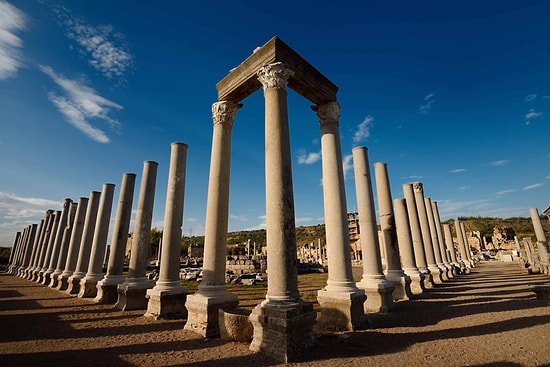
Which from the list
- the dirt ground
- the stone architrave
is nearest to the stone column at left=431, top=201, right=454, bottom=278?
the dirt ground

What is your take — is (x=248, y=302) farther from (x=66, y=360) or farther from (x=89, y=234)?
(x=89, y=234)

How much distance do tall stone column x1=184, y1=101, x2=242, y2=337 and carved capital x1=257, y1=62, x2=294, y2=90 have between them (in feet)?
8.86

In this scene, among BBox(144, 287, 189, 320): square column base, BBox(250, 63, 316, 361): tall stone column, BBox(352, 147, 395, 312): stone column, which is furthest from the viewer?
BBox(352, 147, 395, 312): stone column

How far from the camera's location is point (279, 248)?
7.43m

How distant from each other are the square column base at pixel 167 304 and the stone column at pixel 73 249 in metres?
15.7

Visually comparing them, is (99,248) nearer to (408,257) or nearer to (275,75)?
(275,75)

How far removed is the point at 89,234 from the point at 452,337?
75.2 ft

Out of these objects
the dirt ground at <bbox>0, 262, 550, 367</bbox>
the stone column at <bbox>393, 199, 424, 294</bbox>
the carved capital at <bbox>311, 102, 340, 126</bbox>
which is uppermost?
the carved capital at <bbox>311, 102, 340, 126</bbox>

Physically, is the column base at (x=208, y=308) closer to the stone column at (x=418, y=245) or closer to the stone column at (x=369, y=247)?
the stone column at (x=369, y=247)

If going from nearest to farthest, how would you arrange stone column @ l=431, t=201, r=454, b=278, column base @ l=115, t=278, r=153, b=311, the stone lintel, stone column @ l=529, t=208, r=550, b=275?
the stone lintel, column base @ l=115, t=278, r=153, b=311, stone column @ l=529, t=208, r=550, b=275, stone column @ l=431, t=201, r=454, b=278

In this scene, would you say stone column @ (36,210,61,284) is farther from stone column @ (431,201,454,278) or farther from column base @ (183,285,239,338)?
stone column @ (431,201,454,278)

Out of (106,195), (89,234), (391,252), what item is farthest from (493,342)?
(89,234)

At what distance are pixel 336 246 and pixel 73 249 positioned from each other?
23.5 meters

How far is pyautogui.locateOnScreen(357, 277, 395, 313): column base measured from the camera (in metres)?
11.4
